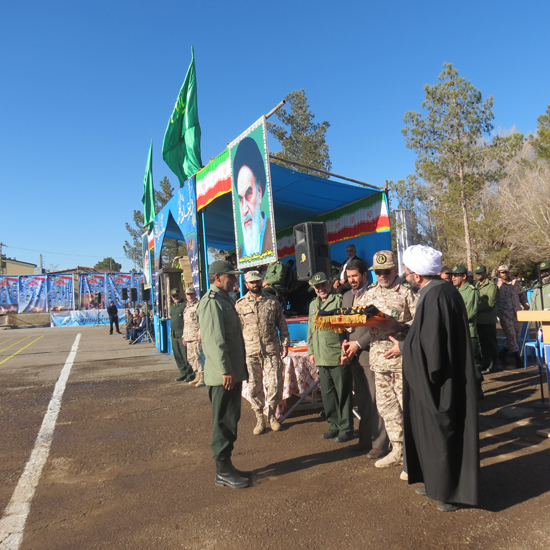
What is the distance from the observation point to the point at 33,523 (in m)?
3.12

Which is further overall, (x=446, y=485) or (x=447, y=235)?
(x=447, y=235)

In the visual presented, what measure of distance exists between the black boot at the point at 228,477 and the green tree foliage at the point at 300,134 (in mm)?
27428

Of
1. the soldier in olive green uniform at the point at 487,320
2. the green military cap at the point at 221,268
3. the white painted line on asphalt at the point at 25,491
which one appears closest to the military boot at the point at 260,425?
the green military cap at the point at 221,268

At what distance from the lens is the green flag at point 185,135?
35.1ft

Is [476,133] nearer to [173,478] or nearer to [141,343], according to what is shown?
[141,343]

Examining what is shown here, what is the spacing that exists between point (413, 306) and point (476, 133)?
19797mm

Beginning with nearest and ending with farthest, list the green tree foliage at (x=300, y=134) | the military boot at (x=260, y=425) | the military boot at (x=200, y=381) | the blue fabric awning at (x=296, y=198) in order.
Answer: the military boot at (x=260, y=425) → the military boot at (x=200, y=381) → the blue fabric awning at (x=296, y=198) → the green tree foliage at (x=300, y=134)

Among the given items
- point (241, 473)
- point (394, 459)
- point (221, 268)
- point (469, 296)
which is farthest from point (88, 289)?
point (394, 459)

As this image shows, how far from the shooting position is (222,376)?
3.55m

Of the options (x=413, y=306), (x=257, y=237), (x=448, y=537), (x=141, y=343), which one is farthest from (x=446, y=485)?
(x=141, y=343)

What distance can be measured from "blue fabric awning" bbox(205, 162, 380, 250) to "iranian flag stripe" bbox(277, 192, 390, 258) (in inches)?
7.3

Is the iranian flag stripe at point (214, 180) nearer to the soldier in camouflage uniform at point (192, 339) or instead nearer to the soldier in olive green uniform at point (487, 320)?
the soldier in camouflage uniform at point (192, 339)

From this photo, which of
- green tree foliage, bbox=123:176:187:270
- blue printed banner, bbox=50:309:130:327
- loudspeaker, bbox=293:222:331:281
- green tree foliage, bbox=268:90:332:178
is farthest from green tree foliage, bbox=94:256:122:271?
loudspeaker, bbox=293:222:331:281

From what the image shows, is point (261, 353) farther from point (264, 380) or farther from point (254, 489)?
point (254, 489)
